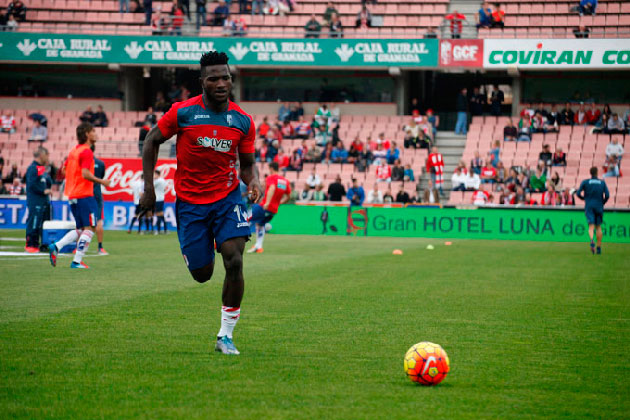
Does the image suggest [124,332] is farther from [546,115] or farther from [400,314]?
[546,115]

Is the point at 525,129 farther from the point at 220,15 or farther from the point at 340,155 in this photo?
the point at 220,15

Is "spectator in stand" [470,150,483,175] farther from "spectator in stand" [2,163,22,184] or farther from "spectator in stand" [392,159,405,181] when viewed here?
"spectator in stand" [2,163,22,184]

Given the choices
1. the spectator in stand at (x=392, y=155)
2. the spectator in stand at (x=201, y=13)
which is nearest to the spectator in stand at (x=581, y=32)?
the spectator in stand at (x=392, y=155)

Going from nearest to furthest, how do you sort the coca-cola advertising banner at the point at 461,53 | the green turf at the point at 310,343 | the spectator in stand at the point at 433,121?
the green turf at the point at 310,343
the coca-cola advertising banner at the point at 461,53
the spectator in stand at the point at 433,121

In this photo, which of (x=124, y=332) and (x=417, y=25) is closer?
(x=124, y=332)

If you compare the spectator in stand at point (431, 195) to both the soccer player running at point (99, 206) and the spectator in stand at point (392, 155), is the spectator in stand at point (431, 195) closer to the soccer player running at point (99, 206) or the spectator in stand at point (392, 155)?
the spectator in stand at point (392, 155)

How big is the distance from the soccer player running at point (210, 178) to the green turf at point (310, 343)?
721 millimetres

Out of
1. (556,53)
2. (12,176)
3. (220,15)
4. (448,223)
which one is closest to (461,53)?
(556,53)

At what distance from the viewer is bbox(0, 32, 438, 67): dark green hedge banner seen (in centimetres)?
3759

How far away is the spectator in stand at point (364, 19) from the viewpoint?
3938 centimetres

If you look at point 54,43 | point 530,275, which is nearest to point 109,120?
point 54,43

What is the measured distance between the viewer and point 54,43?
130ft

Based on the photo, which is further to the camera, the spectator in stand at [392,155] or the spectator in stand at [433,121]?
the spectator in stand at [433,121]

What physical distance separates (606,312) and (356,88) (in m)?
31.7
